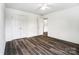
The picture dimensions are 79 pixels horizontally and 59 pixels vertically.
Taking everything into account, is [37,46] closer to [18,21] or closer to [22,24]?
[22,24]

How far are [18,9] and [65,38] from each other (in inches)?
71.2

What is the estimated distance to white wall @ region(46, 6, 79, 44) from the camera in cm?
212

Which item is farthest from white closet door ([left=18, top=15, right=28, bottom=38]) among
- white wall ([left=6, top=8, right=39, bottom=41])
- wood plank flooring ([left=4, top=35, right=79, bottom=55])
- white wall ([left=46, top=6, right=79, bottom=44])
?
white wall ([left=46, top=6, right=79, bottom=44])

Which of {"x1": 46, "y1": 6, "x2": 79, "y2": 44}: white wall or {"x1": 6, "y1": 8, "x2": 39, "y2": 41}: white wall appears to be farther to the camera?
{"x1": 46, "y1": 6, "x2": 79, "y2": 44}: white wall

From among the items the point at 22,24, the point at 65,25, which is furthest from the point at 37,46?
the point at 65,25

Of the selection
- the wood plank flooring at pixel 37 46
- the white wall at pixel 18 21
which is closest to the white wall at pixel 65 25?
the wood plank flooring at pixel 37 46

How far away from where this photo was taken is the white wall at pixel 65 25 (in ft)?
6.97

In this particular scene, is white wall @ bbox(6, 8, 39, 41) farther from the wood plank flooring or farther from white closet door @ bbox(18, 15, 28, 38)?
the wood plank flooring

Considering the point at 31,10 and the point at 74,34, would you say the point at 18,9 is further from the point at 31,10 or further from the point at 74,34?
the point at 74,34

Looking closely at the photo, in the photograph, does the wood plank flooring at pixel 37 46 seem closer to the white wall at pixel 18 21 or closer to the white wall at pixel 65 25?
the white wall at pixel 18 21

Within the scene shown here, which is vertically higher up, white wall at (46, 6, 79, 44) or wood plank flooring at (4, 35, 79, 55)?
→ white wall at (46, 6, 79, 44)

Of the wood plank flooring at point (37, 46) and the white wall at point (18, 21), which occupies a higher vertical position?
the white wall at point (18, 21)

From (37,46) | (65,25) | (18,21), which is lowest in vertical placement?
(37,46)

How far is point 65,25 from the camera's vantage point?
2.25 meters
